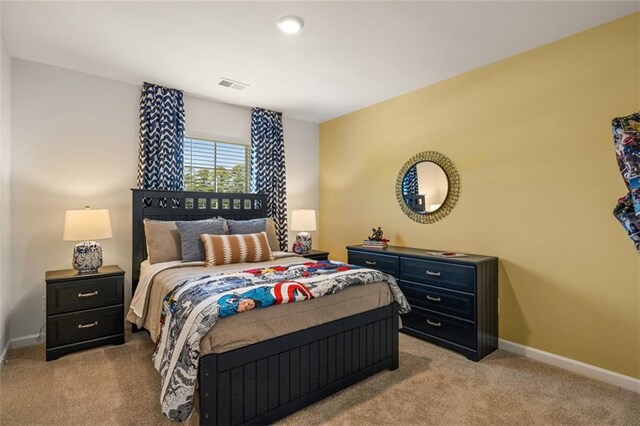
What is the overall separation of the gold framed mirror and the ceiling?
854 millimetres

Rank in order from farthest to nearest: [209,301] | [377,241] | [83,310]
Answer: [377,241] → [83,310] → [209,301]

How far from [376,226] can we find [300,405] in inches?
101

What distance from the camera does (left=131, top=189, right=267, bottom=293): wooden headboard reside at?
3.39 m

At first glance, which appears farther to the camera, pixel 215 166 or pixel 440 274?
pixel 215 166

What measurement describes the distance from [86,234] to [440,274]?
3.18 m

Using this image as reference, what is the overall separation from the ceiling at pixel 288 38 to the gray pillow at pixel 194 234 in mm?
1519

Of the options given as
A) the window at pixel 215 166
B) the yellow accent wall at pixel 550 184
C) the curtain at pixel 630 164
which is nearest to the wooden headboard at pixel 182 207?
the window at pixel 215 166

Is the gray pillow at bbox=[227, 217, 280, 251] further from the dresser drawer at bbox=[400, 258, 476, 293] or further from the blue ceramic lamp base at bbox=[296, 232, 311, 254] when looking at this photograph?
the dresser drawer at bbox=[400, 258, 476, 293]

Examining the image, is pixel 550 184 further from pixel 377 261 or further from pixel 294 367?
pixel 294 367

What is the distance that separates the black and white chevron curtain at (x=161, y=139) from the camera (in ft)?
11.6

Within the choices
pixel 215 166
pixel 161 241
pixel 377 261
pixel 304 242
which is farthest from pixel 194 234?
pixel 377 261

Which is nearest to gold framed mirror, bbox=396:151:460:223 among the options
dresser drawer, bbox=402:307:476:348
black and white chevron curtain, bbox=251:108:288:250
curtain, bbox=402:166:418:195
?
curtain, bbox=402:166:418:195

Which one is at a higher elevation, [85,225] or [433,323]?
[85,225]

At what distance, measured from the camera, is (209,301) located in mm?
1820
